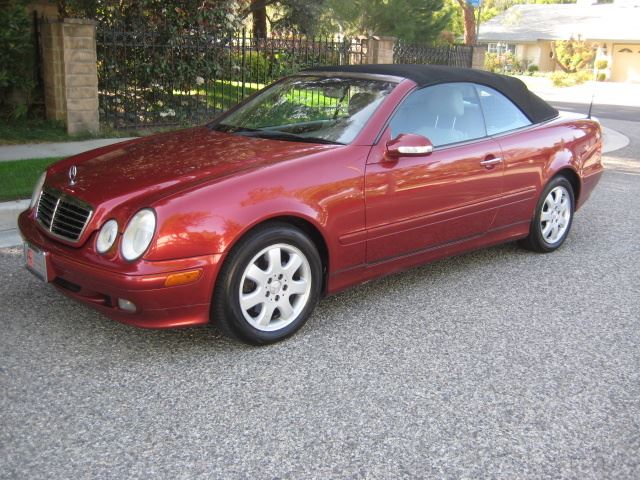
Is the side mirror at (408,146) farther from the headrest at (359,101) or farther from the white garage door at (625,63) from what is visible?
the white garage door at (625,63)

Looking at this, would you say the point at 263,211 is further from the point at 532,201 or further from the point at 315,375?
the point at 532,201

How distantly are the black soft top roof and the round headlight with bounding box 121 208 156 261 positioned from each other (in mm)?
2204

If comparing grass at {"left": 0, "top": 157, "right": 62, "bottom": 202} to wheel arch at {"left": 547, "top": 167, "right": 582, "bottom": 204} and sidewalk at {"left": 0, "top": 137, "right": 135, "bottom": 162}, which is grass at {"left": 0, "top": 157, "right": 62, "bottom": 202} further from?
wheel arch at {"left": 547, "top": 167, "right": 582, "bottom": 204}

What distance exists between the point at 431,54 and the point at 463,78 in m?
13.1

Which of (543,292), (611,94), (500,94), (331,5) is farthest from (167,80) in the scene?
(611,94)

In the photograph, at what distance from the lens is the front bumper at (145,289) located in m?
3.42

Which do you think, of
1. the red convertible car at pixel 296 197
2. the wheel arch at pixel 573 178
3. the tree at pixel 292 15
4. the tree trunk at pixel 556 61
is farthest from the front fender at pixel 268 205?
the tree trunk at pixel 556 61

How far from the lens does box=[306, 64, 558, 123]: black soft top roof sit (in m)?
4.86

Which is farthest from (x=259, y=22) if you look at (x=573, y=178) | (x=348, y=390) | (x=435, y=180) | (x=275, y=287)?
(x=348, y=390)

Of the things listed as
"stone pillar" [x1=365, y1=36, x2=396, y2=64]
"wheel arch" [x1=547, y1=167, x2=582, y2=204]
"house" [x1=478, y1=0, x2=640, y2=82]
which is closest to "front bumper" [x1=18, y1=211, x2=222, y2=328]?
"wheel arch" [x1=547, y1=167, x2=582, y2=204]

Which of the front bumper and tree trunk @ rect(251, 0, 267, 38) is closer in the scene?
the front bumper

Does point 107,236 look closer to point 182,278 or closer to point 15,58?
point 182,278

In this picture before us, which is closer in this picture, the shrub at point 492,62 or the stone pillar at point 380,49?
the stone pillar at point 380,49

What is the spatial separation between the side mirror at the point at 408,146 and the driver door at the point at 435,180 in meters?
0.06
